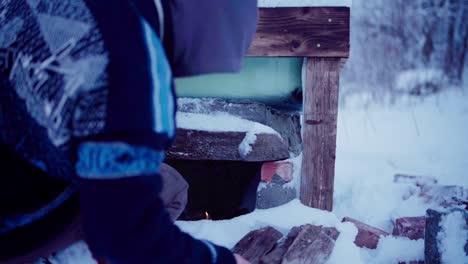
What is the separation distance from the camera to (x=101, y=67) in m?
0.72

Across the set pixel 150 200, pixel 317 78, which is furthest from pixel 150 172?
pixel 317 78

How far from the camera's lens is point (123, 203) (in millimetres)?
748

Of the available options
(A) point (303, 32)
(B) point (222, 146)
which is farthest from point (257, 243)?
(A) point (303, 32)

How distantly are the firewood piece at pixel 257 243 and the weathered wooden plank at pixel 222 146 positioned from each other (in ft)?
1.25

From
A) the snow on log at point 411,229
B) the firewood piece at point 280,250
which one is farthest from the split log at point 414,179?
the firewood piece at point 280,250

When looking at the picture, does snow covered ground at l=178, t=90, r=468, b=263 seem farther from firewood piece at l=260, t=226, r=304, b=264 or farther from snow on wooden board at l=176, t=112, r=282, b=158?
snow on wooden board at l=176, t=112, r=282, b=158

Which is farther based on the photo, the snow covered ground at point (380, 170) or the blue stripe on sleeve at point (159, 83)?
the snow covered ground at point (380, 170)

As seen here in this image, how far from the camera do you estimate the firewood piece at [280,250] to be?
183cm

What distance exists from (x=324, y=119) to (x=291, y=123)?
23 centimetres

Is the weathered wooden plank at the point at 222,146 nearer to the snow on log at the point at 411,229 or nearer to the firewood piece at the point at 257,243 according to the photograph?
the firewood piece at the point at 257,243

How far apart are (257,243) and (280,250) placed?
12cm

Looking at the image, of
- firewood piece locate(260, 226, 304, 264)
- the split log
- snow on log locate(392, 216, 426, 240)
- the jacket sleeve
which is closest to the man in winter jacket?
the jacket sleeve

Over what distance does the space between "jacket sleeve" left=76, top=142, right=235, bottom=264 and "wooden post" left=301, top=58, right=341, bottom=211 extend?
1.53m

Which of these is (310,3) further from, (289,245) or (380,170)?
(380,170)
